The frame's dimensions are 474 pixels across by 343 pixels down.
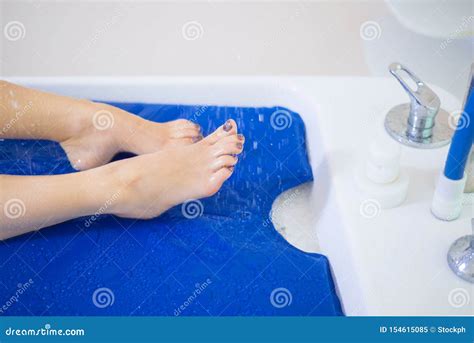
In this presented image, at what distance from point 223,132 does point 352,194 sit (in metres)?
0.20

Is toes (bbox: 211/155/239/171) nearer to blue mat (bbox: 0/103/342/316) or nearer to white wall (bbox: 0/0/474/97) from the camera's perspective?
blue mat (bbox: 0/103/342/316)

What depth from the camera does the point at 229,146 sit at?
0.89 metres

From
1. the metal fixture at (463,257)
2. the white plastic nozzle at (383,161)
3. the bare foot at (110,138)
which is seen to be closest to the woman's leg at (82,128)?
the bare foot at (110,138)

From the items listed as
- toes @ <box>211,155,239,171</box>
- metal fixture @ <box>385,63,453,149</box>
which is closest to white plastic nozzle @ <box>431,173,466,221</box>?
metal fixture @ <box>385,63,453,149</box>

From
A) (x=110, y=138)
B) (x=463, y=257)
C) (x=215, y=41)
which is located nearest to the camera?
(x=463, y=257)

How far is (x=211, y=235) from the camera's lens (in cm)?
83

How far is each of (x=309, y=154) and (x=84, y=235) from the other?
1.07 ft

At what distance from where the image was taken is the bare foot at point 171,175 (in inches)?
33.4

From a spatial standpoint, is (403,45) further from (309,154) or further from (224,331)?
(224,331)

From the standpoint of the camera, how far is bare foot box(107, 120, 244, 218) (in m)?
0.85

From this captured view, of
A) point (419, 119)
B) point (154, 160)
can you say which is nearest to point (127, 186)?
point (154, 160)

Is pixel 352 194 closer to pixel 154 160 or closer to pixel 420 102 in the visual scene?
pixel 420 102

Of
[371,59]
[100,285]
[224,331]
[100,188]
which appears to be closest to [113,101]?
[100,188]

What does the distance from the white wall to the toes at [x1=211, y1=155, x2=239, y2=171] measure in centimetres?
52
